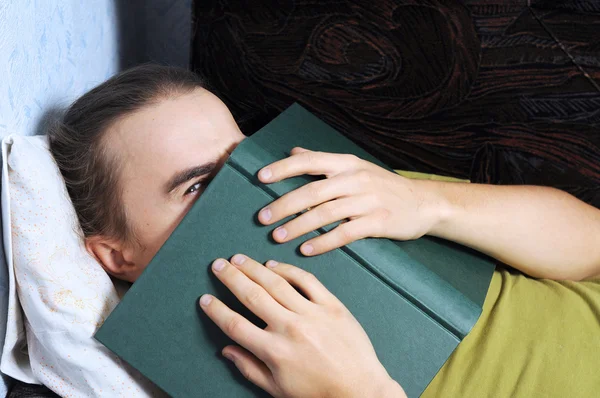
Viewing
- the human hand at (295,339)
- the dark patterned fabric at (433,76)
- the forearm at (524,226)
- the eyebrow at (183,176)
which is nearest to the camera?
the human hand at (295,339)

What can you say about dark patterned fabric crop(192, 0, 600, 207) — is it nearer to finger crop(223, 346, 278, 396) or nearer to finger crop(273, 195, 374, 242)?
finger crop(273, 195, 374, 242)

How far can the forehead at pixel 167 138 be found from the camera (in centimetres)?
91

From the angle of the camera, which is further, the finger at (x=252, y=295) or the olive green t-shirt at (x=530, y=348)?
the olive green t-shirt at (x=530, y=348)

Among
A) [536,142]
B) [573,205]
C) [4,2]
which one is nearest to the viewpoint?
[4,2]

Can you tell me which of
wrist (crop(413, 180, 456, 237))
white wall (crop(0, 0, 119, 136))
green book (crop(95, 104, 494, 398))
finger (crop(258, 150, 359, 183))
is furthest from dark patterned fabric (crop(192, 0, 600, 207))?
green book (crop(95, 104, 494, 398))

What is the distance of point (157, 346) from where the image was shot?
810 millimetres

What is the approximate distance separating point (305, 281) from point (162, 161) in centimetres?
30

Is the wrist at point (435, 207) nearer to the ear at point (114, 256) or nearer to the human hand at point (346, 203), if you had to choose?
the human hand at point (346, 203)

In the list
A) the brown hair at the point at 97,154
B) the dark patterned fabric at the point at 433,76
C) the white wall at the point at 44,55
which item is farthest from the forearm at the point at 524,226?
the white wall at the point at 44,55

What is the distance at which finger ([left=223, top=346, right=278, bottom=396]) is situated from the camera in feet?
2.52

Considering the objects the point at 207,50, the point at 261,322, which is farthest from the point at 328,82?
the point at 261,322

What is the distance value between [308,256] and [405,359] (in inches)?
7.7

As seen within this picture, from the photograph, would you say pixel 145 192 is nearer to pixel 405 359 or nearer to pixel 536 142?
pixel 405 359

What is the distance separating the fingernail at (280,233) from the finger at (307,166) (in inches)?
2.7
